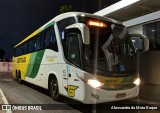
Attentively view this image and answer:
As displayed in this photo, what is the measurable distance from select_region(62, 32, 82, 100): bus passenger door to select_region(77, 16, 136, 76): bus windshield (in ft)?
1.26

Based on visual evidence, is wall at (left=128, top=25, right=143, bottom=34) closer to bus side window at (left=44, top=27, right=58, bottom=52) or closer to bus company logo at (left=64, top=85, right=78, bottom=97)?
bus side window at (left=44, top=27, right=58, bottom=52)

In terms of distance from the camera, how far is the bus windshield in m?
8.02

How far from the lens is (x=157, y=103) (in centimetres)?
1025

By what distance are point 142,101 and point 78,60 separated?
13.0 ft

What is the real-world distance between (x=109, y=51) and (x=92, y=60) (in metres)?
0.72

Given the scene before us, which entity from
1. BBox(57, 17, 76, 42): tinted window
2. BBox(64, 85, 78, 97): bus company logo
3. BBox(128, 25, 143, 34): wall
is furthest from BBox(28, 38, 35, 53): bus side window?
BBox(128, 25, 143, 34): wall

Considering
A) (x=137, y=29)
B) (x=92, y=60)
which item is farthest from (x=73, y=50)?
(x=137, y=29)

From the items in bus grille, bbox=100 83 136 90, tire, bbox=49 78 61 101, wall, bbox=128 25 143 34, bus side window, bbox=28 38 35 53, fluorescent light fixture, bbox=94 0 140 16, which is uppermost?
fluorescent light fixture, bbox=94 0 140 16

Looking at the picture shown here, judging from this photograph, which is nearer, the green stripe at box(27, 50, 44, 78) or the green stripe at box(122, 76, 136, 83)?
the green stripe at box(122, 76, 136, 83)

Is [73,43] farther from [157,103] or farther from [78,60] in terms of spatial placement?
[157,103]

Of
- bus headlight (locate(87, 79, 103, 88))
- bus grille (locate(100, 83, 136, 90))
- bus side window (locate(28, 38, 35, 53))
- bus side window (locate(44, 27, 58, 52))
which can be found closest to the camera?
bus headlight (locate(87, 79, 103, 88))

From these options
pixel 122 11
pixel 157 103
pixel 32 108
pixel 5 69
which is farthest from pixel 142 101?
pixel 5 69

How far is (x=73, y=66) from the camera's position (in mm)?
8422

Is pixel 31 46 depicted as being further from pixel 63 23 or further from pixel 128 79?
pixel 128 79
